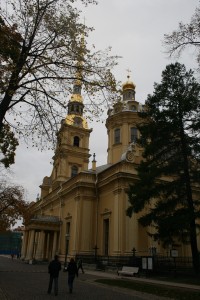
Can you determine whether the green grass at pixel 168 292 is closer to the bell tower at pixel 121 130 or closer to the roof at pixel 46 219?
the bell tower at pixel 121 130

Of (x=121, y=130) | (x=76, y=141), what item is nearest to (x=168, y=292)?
(x=121, y=130)

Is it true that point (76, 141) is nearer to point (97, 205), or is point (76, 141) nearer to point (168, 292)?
point (97, 205)

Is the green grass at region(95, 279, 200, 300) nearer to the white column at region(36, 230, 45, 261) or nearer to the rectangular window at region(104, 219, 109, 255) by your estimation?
the rectangular window at region(104, 219, 109, 255)

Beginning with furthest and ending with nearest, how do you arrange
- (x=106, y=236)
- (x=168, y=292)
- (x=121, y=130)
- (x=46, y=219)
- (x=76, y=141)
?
(x=76, y=141) < (x=46, y=219) < (x=121, y=130) < (x=106, y=236) < (x=168, y=292)

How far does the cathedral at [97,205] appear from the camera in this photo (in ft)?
100

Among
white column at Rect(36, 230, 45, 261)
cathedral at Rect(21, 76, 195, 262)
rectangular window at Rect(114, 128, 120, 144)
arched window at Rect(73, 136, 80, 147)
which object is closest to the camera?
cathedral at Rect(21, 76, 195, 262)

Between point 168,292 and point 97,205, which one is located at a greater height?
point 97,205

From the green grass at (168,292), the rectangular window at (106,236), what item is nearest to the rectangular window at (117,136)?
the rectangular window at (106,236)

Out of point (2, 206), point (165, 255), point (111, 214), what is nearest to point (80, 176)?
point (111, 214)

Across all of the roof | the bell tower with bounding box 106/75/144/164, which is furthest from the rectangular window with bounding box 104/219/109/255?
the roof

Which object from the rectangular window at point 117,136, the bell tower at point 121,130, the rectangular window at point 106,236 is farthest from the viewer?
the rectangular window at point 117,136

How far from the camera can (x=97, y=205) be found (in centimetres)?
3591

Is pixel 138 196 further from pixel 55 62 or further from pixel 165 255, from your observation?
pixel 55 62

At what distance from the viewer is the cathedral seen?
30.5 meters
